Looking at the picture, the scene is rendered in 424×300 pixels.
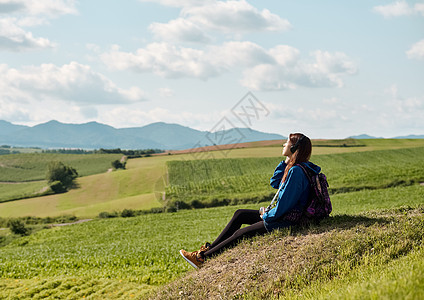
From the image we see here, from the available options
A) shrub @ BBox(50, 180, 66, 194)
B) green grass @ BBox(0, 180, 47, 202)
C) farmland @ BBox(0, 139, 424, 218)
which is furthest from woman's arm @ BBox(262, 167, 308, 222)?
green grass @ BBox(0, 180, 47, 202)

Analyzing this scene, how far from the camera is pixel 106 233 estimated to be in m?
33.1

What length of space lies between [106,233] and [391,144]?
224ft

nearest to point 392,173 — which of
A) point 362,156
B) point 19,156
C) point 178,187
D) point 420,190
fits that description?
point 420,190

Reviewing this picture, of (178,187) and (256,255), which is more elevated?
(256,255)

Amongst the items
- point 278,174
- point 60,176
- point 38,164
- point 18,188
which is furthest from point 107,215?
point 38,164

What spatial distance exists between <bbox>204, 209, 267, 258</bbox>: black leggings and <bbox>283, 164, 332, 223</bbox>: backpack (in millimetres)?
595

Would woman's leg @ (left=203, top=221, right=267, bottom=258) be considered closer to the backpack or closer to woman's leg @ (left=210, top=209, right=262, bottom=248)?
woman's leg @ (left=210, top=209, right=262, bottom=248)

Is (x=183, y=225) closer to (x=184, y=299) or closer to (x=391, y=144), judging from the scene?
(x=184, y=299)

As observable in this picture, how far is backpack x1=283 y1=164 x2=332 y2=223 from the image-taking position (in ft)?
20.9

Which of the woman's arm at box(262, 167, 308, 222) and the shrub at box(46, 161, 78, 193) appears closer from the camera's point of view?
the woman's arm at box(262, 167, 308, 222)

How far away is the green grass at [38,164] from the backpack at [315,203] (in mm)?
100295

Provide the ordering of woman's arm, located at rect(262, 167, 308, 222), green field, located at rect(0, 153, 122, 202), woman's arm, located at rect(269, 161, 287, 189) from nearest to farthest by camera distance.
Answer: woman's arm, located at rect(262, 167, 308, 222)
woman's arm, located at rect(269, 161, 287, 189)
green field, located at rect(0, 153, 122, 202)

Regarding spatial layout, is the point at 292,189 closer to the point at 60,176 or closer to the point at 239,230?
the point at 239,230

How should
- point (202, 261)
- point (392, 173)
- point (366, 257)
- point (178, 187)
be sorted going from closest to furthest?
1. point (366, 257)
2. point (202, 261)
3. point (392, 173)
4. point (178, 187)
